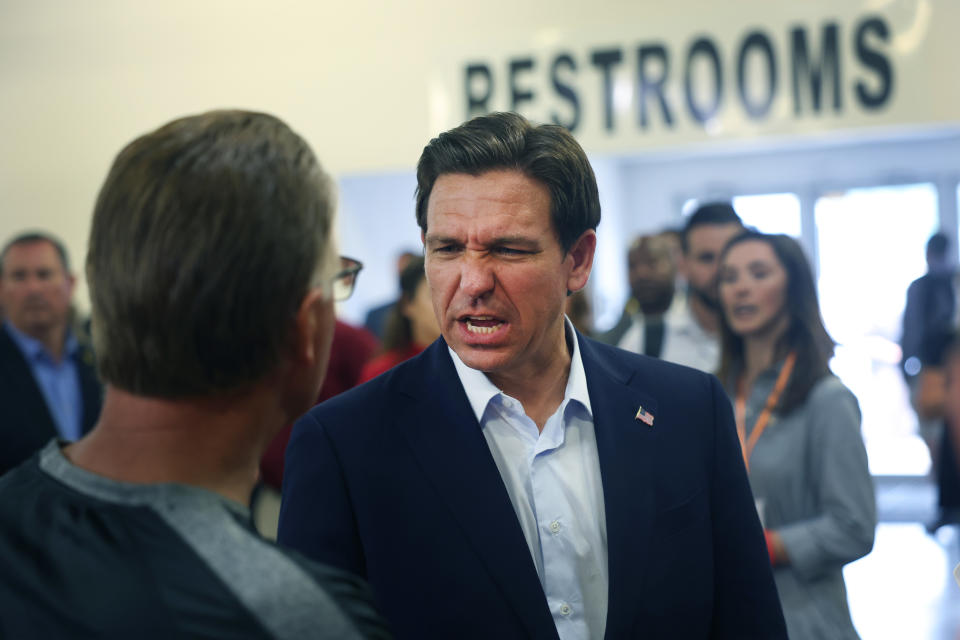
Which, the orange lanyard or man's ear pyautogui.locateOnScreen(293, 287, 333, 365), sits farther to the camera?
the orange lanyard

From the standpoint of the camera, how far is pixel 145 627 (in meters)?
0.84

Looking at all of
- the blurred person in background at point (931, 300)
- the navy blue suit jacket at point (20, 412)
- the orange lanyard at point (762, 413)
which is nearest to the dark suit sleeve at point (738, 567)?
the orange lanyard at point (762, 413)

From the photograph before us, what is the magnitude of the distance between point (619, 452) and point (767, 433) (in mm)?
1055

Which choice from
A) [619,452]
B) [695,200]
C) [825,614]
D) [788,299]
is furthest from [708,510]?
[695,200]

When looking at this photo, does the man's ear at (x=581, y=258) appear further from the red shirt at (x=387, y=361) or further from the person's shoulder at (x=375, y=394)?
the red shirt at (x=387, y=361)

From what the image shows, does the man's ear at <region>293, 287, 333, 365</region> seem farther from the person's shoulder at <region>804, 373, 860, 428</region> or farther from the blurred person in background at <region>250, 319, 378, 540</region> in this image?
the blurred person in background at <region>250, 319, 378, 540</region>

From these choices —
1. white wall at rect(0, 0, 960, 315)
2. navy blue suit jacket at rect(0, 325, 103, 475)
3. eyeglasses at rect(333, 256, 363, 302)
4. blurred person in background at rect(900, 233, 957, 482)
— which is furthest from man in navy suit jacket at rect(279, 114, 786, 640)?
blurred person in background at rect(900, 233, 957, 482)

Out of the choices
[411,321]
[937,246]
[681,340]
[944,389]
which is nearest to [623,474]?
[944,389]

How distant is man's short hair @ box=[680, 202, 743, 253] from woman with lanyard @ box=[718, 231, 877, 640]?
3.06 feet

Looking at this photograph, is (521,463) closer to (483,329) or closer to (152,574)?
(483,329)

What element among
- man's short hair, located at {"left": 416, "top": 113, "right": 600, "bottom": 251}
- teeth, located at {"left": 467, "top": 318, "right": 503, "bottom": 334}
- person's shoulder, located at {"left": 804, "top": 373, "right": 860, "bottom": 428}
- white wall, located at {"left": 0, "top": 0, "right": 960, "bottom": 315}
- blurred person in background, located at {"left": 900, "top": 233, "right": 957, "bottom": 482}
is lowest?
blurred person in background, located at {"left": 900, "top": 233, "right": 957, "bottom": 482}

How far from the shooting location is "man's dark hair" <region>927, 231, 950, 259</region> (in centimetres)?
764

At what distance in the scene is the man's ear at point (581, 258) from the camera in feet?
5.97

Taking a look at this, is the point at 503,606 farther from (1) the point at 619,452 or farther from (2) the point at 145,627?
(2) the point at 145,627
